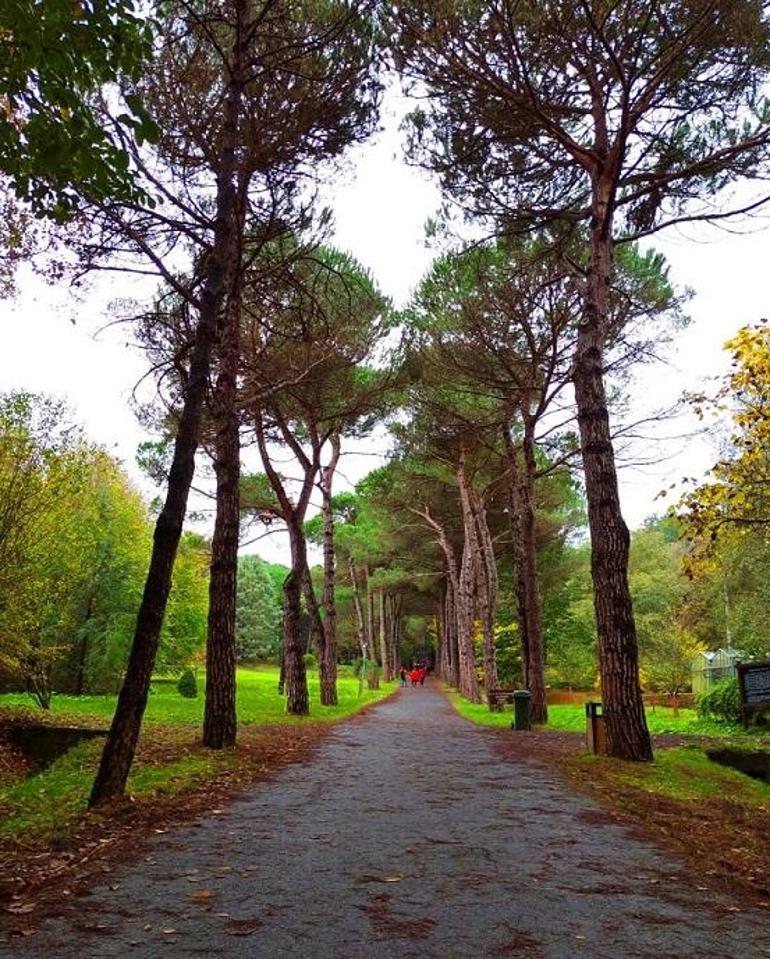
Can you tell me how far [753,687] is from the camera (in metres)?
15.4

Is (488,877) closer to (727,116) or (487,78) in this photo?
(487,78)

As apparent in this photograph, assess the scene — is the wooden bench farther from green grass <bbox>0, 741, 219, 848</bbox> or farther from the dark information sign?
green grass <bbox>0, 741, 219, 848</bbox>

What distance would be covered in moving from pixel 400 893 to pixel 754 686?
45.5 feet

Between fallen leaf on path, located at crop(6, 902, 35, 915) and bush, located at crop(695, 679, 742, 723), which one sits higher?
fallen leaf on path, located at crop(6, 902, 35, 915)

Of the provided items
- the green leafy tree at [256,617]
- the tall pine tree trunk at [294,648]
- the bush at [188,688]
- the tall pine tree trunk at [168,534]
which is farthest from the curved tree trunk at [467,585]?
the green leafy tree at [256,617]

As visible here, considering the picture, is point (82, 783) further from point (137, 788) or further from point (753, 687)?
point (753, 687)

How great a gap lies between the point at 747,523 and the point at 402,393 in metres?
10.6

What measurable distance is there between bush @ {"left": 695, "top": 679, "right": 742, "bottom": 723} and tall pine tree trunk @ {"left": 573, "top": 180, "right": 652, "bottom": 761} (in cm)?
888

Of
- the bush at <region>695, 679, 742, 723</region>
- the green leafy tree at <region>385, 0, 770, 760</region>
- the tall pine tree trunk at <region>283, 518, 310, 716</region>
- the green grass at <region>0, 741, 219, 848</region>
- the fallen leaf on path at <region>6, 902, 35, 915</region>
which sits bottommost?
the bush at <region>695, 679, 742, 723</region>

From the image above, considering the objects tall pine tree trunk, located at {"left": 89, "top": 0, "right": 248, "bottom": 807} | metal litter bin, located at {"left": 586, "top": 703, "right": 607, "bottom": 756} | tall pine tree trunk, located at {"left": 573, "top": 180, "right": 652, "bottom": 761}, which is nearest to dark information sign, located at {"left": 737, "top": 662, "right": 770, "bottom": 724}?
metal litter bin, located at {"left": 586, "top": 703, "right": 607, "bottom": 756}

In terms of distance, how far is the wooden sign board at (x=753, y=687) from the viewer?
15.1m

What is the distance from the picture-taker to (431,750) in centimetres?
1090

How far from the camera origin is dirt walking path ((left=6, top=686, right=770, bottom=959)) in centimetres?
311

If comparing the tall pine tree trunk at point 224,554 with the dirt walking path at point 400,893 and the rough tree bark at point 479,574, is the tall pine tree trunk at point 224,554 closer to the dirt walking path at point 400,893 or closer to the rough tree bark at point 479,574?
the dirt walking path at point 400,893
